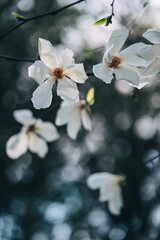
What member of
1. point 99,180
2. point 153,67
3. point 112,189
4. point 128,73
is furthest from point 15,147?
point 153,67

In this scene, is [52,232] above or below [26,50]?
below

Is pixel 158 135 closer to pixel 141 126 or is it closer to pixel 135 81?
pixel 141 126

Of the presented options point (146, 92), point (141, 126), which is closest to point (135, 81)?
point (146, 92)

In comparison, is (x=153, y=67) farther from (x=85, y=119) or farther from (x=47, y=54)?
(x=85, y=119)

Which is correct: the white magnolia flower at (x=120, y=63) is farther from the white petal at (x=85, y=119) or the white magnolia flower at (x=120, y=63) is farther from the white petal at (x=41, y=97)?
the white petal at (x=85, y=119)

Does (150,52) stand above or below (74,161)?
above
